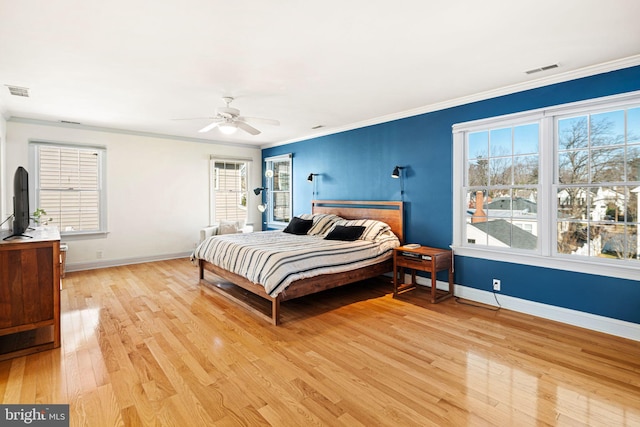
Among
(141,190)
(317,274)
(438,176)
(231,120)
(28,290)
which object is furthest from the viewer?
(141,190)

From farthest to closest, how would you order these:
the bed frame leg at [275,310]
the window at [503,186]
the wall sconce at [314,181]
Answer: the wall sconce at [314,181], the window at [503,186], the bed frame leg at [275,310]

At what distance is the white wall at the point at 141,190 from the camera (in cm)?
543

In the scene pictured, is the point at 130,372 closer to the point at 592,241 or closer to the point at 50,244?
the point at 50,244

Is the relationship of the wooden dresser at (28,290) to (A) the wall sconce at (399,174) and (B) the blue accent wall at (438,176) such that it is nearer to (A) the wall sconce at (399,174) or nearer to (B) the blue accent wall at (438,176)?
(A) the wall sconce at (399,174)

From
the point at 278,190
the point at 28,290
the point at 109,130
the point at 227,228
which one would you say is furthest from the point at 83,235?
the point at 278,190

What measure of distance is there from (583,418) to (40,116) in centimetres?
711

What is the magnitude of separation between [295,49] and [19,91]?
11.4 ft

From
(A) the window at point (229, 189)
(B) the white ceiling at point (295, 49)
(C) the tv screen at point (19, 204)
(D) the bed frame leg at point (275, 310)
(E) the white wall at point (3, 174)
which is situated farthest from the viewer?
(A) the window at point (229, 189)

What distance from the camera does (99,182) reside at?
575 cm

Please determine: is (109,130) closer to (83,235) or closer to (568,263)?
(83,235)

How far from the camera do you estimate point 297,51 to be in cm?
275

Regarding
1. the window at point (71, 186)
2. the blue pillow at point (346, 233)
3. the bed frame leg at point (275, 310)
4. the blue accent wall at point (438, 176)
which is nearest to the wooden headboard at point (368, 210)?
the blue accent wall at point (438, 176)

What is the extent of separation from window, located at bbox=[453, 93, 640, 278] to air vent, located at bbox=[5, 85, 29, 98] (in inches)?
204

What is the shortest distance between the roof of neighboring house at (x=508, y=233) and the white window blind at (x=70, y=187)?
6197mm
